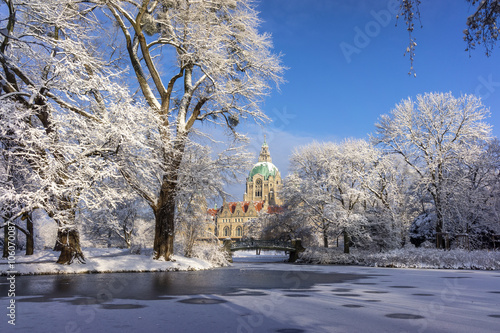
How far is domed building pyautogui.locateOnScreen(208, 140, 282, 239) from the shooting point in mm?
132125

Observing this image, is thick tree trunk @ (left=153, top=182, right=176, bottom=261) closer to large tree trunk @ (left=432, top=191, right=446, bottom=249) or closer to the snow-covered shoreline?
the snow-covered shoreline

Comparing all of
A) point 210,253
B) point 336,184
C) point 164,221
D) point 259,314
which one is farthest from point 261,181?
point 259,314

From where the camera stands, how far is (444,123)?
91.9ft

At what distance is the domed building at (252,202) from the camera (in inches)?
5202

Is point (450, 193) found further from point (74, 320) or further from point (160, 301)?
point (74, 320)

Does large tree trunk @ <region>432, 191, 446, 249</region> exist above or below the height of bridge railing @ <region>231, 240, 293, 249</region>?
above

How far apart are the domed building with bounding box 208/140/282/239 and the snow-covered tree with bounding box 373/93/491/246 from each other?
9531 centimetres

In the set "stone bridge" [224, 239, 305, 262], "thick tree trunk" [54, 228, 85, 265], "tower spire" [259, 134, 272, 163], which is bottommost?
"stone bridge" [224, 239, 305, 262]

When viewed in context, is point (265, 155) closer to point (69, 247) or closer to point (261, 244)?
point (261, 244)

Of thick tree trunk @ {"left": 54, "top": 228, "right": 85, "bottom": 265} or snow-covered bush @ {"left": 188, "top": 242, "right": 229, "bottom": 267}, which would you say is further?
snow-covered bush @ {"left": 188, "top": 242, "right": 229, "bottom": 267}

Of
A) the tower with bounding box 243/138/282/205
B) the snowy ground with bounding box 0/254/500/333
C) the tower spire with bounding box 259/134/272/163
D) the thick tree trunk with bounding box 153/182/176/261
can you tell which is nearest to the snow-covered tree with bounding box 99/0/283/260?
the thick tree trunk with bounding box 153/182/176/261

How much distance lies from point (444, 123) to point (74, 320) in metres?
30.2

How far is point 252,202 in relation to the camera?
437 feet

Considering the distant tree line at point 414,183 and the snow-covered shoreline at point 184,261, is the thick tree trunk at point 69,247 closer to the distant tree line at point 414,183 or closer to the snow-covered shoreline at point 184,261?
the snow-covered shoreline at point 184,261
